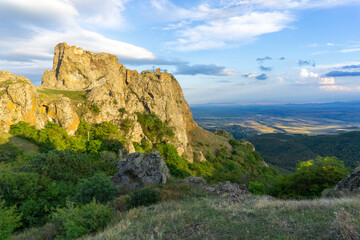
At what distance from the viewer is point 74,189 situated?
16641mm

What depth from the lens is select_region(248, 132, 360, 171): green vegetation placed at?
94.9 m

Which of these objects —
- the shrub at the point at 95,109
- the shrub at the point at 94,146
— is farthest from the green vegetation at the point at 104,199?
the shrub at the point at 95,109

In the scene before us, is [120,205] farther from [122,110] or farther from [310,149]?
[310,149]

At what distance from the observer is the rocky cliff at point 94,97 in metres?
35.0

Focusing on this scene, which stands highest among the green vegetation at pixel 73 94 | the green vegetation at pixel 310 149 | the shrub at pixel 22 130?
the green vegetation at pixel 73 94

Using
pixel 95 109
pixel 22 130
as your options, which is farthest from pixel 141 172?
pixel 95 109

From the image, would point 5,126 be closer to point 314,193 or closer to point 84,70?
point 84,70

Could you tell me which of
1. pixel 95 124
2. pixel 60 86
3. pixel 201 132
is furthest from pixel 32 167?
pixel 201 132

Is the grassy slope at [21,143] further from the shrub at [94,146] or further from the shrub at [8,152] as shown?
the shrub at [94,146]

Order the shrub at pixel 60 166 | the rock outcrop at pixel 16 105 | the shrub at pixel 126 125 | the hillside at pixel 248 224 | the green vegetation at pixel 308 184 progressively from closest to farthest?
the hillside at pixel 248 224 → the green vegetation at pixel 308 184 → the shrub at pixel 60 166 → the rock outcrop at pixel 16 105 → the shrub at pixel 126 125

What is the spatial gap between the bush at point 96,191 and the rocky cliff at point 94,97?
28.8 meters

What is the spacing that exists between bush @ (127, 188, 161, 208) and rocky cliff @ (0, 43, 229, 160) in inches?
1186

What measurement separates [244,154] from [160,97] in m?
37.8

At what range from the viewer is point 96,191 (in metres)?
13.5
